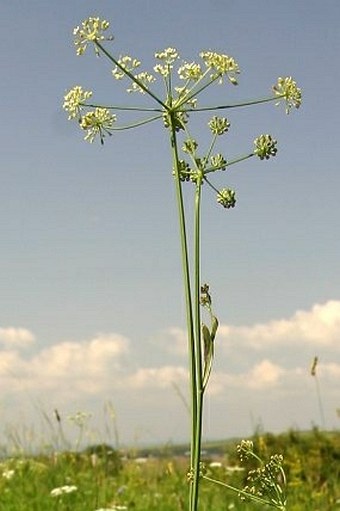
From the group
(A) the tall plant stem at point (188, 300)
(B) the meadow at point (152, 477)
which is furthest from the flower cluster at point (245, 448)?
(B) the meadow at point (152, 477)

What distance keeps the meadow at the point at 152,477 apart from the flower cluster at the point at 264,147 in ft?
14.7

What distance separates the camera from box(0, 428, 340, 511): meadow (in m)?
7.03

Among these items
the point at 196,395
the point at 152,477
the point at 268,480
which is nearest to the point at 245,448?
the point at 268,480

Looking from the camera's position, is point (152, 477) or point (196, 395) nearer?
point (196, 395)

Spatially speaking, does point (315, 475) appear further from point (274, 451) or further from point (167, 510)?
point (167, 510)

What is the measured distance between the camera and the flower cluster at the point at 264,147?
2.34 meters

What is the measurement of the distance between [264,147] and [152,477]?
22.7ft

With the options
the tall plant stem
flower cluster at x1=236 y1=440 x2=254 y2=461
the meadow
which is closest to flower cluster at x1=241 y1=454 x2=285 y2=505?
flower cluster at x1=236 y1=440 x2=254 y2=461

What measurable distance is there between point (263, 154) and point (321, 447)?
7265 millimetres

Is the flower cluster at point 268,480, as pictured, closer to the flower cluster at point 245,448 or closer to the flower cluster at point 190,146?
the flower cluster at point 245,448

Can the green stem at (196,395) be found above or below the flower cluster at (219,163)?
below

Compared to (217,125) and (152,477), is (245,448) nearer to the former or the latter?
(217,125)

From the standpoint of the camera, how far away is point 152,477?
346 inches

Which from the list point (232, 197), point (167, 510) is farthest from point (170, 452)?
point (232, 197)
